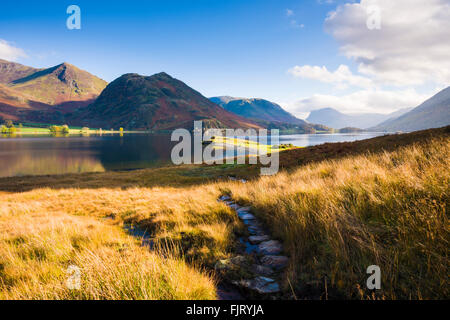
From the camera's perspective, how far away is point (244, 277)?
378cm

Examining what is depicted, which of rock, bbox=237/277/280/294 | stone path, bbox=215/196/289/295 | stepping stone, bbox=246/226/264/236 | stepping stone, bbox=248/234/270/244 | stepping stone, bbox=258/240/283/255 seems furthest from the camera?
stepping stone, bbox=246/226/264/236

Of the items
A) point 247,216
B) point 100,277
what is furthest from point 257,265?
point 247,216

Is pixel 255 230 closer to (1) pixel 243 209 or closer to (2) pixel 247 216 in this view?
(2) pixel 247 216

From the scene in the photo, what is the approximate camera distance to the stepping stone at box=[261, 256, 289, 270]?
13.6 feet

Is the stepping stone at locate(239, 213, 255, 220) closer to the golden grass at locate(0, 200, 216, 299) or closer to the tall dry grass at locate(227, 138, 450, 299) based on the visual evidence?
the tall dry grass at locate(227, 138, 450, 299)

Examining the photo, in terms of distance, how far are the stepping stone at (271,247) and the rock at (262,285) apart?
3.90ft

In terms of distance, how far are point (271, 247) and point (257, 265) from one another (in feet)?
3.23

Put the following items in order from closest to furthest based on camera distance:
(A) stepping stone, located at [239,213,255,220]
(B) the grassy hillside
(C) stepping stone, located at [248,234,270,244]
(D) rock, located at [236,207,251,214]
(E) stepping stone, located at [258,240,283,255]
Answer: (B) the grassy hillside → (E) stepping stone, located at [258,240,283,255] → (C) stepping stone, located at [248,234,270,244] → (A) stepping stone, located at [239,213,255,220] → (D) rock, located at [236,207,251,214]

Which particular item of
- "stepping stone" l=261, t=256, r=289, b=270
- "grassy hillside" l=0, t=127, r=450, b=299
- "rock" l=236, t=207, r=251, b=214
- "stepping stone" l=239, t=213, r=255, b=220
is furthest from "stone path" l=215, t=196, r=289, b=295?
"rock" l=236, t=207, r=251, b=214

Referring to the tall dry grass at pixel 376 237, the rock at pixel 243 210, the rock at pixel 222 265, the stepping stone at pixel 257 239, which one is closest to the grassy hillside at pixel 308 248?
the tall dry grass at pixel 376 237

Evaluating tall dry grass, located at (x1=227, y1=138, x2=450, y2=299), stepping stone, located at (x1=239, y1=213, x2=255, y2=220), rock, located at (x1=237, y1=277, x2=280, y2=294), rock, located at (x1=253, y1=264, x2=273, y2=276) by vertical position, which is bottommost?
stepping stone, located at (x1=239, y1=213, x2=255, y2=220)

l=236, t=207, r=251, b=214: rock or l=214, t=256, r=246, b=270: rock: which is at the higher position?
l=214, t=256, r=246, b=270: rock
